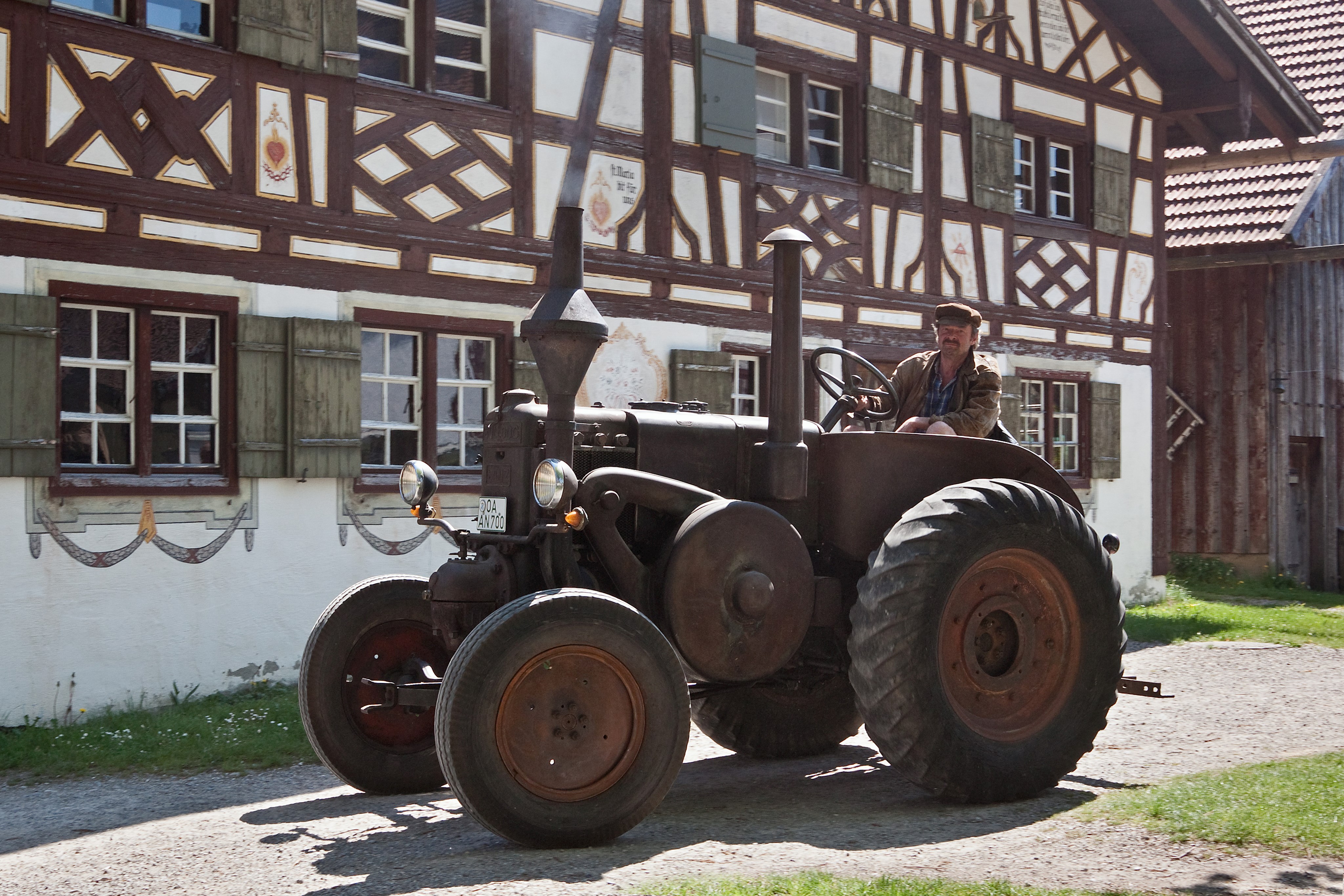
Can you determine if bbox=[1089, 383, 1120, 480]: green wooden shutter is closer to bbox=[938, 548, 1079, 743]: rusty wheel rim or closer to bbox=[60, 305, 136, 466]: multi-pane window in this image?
bbox=[938, 548, 1079, 743]: rusty wheel rim

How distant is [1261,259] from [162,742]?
14772mm

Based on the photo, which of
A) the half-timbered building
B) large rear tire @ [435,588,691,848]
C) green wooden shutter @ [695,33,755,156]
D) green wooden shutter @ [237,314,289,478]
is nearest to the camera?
large rear tire @ [435,588,691,848]

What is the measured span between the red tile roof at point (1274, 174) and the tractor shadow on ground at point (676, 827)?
13491mm

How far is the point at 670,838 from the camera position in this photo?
16.2ft

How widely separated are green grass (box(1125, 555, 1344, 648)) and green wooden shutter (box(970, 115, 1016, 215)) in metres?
4.18

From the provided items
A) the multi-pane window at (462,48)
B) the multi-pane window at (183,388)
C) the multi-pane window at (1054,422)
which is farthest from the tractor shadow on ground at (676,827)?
the multi-pane window at (1054,422)

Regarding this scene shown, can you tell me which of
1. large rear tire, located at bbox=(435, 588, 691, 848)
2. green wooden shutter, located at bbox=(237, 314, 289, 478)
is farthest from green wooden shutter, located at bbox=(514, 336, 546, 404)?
large rear tire, located at bbox=(435, 588, 691, 848)

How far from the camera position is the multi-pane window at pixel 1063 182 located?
1526 centimetres

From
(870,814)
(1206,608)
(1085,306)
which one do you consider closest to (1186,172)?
(1085,306)

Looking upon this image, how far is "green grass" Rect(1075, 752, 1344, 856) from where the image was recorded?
4766mm

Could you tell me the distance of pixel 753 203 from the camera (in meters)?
12.0

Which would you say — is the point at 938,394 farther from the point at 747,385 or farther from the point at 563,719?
the point at 747,385

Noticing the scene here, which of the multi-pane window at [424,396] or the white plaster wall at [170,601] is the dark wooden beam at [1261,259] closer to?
the multi-pane window at [424,396]

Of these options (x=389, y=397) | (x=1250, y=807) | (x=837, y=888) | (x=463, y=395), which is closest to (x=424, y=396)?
(x=389, y=397)
